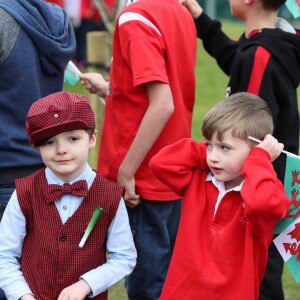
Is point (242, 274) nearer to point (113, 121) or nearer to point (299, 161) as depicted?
point (299, 161)

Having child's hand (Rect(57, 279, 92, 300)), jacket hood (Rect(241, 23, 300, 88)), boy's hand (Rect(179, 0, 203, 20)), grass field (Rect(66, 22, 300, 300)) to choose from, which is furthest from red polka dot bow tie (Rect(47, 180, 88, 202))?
grass field (Rect(66, 22, 300, 300))

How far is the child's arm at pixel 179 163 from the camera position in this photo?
3107 mm

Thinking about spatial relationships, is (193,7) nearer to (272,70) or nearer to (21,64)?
(272,70)

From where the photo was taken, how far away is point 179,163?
10.2 feet

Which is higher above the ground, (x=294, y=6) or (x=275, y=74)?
(x=294, y=6)

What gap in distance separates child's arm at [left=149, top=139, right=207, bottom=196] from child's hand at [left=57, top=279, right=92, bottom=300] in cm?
53

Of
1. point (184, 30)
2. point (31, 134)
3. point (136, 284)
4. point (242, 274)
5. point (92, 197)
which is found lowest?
point (136, 284)

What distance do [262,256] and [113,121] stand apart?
3.29ft

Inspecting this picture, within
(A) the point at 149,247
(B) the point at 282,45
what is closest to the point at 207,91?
(B) the point at 282,45

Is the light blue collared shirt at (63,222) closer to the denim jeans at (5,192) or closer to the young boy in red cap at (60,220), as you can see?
the young boy in red cap at (60,220)

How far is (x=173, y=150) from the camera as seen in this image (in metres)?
3.15

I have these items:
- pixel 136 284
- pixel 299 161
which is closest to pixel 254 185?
pixel 299 161

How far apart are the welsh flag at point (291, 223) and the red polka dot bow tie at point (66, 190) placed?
78 centimetres

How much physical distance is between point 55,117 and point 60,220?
0.38 meters
